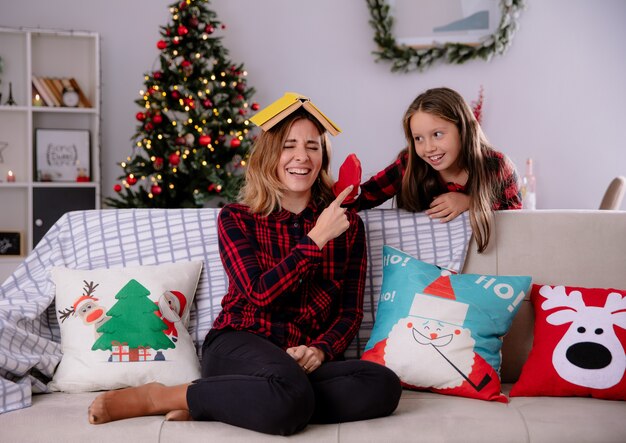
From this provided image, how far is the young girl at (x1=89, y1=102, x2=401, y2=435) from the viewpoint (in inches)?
60.7

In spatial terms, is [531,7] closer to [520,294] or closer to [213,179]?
[213,179]

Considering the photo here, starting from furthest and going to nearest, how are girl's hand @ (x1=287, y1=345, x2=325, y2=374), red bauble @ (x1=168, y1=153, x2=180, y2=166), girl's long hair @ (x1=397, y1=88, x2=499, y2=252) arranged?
red bauble @ (x1=168, y1=153, x2=180, y2=166) < girl's long hair @ (x1=397, y1=88, x2=499, y2=252) < girl's hand @ (x1=287, y1=345, x2=325, y2=374)

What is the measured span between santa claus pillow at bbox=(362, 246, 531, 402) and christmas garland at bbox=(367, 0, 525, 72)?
2845 millimetres

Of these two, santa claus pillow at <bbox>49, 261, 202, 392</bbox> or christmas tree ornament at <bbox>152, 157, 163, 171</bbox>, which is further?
christmas tree ornament at <bbox>152, 157, 163, 171</bbox>

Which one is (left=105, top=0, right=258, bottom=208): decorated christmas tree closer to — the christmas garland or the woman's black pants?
the christmas garland

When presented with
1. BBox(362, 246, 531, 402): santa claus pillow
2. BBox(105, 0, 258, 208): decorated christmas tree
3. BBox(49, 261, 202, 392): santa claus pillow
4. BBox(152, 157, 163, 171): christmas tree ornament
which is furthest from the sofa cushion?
BBox(152, 157, 163, 171): christmas tree ornament

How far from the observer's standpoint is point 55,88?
4.27 metres

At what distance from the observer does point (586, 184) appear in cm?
468

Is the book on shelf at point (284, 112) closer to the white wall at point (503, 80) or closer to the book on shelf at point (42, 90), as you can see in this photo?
the white wall at point (503, 80)

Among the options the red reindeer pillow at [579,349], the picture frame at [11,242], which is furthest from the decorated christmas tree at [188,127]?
the red reindeer pillow at [579,349]

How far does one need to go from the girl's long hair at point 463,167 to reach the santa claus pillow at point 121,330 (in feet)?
2.57

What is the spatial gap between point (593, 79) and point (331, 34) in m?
1.76

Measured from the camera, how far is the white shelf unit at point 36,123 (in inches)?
165

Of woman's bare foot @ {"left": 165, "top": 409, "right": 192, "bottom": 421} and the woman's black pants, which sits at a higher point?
the woman's black pants
